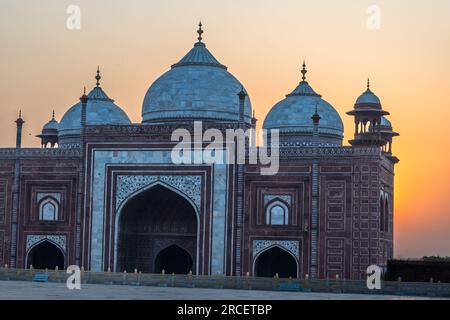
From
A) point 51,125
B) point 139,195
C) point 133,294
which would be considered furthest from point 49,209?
point 133,294

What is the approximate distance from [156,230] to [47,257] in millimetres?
4063

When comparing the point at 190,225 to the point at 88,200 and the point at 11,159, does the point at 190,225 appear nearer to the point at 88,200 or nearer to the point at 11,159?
the point at 88,200

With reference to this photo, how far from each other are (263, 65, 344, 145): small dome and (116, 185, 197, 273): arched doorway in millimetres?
4877

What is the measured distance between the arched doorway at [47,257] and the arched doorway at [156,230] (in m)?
2.66

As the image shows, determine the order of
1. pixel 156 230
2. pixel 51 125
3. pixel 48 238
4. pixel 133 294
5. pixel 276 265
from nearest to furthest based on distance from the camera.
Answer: pixel 133 294
pixel 276 265
pixel 48 238
pixel 156 230
pixel 51 125

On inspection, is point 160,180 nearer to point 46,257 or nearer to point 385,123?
point 46,257

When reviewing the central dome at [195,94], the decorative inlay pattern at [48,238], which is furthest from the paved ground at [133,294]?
the central dome at [195,94]

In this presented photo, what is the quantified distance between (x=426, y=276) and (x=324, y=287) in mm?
6121

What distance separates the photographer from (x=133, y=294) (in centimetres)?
2936

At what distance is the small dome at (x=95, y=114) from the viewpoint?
43750 mm

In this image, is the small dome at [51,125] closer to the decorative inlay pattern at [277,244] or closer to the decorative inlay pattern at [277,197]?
the decorative inlay pattern at [277,197]

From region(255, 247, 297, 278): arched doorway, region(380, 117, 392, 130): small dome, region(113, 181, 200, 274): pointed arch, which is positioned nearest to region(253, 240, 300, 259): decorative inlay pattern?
region(255, 247, 297, 278): arched doorway

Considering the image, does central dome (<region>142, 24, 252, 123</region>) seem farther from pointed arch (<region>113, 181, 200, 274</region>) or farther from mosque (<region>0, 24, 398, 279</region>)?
pointed arch (<region>113, 181, 200, 274</region>)
